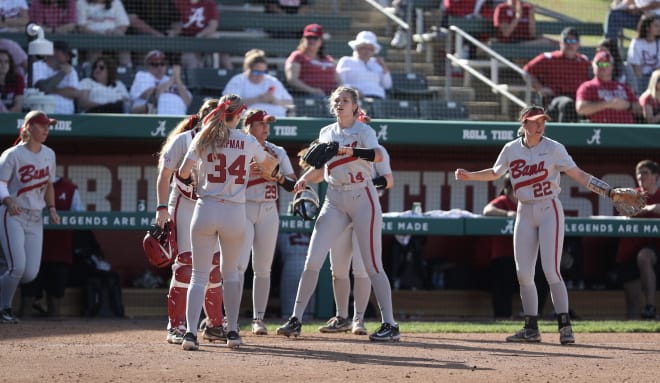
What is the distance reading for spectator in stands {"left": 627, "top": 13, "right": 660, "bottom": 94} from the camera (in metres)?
13.9

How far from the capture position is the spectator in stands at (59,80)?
11.6 metres

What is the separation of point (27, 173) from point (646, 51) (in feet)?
25.0

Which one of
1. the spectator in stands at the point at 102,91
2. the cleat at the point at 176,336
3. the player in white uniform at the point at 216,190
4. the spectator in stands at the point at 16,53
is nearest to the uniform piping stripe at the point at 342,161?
the player in white uniform at the point at 216,190

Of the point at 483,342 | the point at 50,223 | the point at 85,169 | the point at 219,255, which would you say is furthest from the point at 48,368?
the point at 85,169

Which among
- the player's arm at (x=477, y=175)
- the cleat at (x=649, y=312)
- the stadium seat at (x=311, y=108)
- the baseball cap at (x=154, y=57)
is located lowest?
the cleat at (x=649, y=312)

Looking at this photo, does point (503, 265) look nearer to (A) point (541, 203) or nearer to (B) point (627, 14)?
(A) point (541, 203)

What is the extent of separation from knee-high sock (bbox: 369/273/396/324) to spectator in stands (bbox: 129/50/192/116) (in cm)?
423

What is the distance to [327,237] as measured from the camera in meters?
8.45

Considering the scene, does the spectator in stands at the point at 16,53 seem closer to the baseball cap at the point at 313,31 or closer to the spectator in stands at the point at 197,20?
the spectator in stands at the point at 197,20


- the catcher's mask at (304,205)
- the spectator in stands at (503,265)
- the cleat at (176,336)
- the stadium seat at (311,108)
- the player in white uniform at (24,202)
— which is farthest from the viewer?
the stadium seat at (311,108)

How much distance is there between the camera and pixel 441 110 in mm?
12664

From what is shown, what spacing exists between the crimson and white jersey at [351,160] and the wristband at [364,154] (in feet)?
0.86

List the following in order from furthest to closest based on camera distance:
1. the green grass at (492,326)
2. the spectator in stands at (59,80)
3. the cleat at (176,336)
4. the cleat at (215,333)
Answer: the spectator in stands at (59,80) < the green grass at (492,326) < the cleat at (215,333) < the cleat at (176,336)

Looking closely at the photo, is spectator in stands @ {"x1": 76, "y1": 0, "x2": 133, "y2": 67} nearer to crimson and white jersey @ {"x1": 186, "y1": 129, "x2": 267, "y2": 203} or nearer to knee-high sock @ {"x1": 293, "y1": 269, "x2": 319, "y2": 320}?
knee-high sock @ {"x1": 293, "y1": 269, "x2": 319, "y2": 320}
